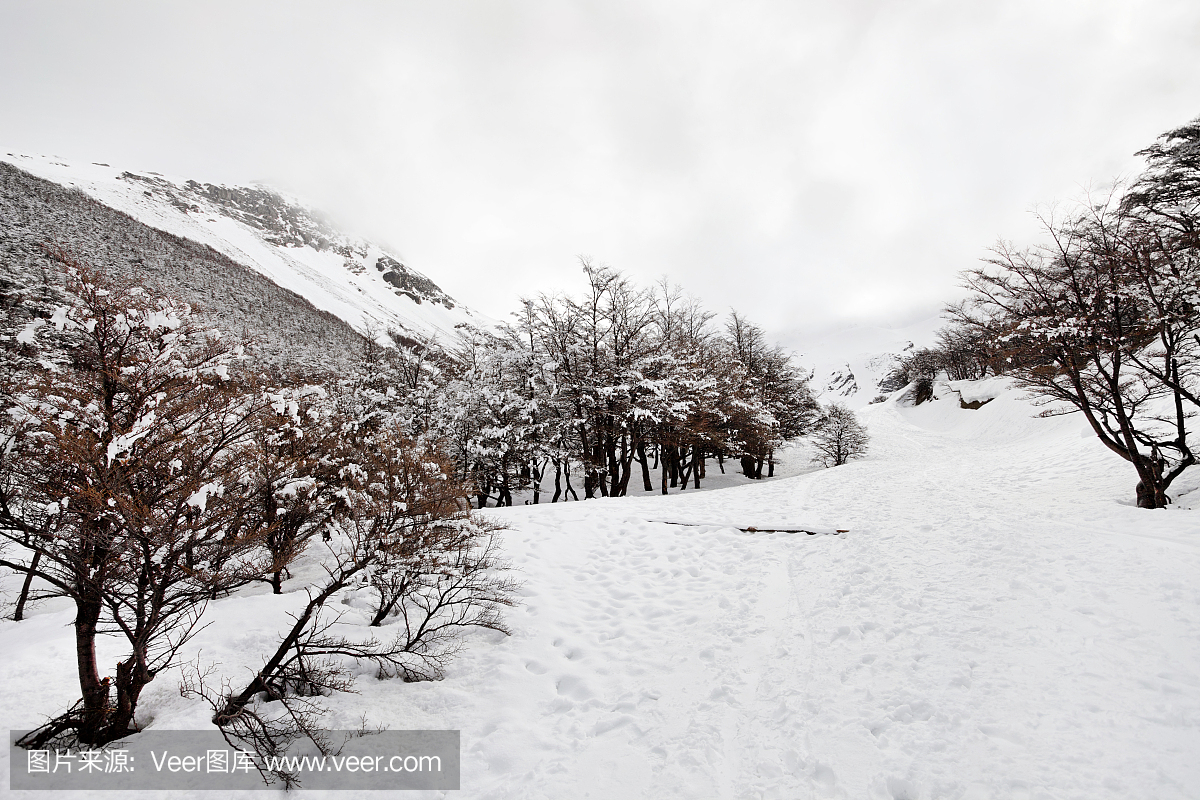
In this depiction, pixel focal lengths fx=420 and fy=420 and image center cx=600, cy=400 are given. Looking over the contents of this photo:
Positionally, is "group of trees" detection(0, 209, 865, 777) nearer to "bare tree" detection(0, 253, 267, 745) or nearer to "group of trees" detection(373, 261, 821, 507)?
"bare tree" detection(0, 253, 267, 745)

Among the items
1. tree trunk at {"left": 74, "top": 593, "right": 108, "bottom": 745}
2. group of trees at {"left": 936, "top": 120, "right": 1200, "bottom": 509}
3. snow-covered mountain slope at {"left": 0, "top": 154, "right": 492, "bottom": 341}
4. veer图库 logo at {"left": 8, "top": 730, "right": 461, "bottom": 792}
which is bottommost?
veer图库 logo at {"left": 8, "top": 730, "right": 461, "bottom": 792}

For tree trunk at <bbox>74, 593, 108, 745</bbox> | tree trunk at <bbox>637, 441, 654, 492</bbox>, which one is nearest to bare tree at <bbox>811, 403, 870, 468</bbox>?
tree trunk at <bbox>637, 441, 654, 492</bbox>

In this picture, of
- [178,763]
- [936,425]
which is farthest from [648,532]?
[936,425]

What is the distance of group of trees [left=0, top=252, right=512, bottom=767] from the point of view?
3.72m

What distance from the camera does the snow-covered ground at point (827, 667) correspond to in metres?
3.19

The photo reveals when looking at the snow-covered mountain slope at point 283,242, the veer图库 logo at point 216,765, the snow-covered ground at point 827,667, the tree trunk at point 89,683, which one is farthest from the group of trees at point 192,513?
the snow-covered mountain slope at point 283,242

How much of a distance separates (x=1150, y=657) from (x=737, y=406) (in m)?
12.9

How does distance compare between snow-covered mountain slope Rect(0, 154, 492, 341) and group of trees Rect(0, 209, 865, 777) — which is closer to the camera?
group of trees Rect(0, 209, 865, 777)

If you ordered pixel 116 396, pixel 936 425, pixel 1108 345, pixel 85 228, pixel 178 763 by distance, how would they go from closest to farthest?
pixel 178 763 → pixel 116 396 → pixel 1108 345 → pixel 85 228 → pixel 936 425

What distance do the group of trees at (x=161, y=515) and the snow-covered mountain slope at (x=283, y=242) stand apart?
84.6 feet

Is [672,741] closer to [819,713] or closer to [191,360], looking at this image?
[819,713]

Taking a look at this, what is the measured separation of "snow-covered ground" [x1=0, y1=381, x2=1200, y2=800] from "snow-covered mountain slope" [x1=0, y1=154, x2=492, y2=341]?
27349 mm

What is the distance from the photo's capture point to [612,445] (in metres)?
16.3

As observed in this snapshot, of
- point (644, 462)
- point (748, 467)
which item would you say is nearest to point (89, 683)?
point (644, 462)
